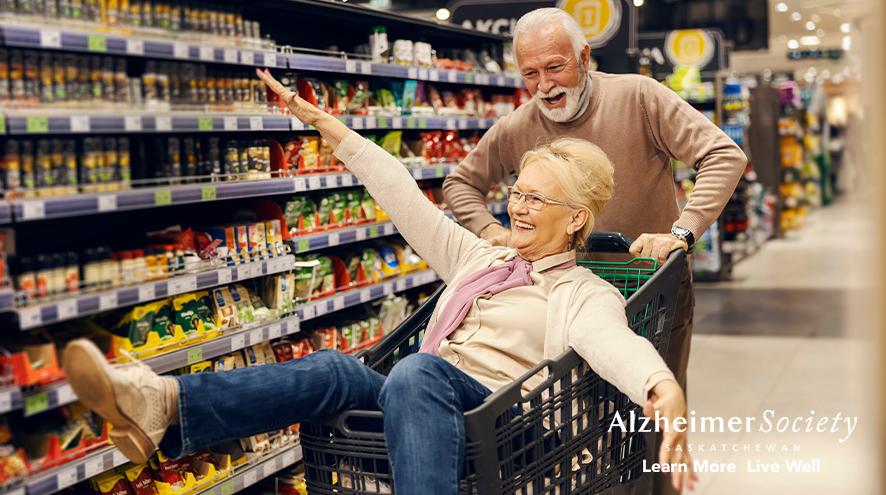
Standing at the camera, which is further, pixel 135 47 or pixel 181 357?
pixel 181 357

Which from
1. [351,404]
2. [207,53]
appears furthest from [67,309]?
[207,53]

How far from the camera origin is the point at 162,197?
275 cm

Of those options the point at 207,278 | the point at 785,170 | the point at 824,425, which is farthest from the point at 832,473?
the point at 785,170

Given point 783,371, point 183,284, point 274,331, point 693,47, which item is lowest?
point 783,371

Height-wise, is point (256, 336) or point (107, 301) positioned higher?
point (107, 301)

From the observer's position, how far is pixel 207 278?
3070 mm

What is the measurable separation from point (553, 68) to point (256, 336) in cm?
143

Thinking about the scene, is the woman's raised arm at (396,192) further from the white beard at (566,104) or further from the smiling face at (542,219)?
the white beard at (566,104)

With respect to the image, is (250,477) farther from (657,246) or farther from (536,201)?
(657,246)

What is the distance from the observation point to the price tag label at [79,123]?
247cm

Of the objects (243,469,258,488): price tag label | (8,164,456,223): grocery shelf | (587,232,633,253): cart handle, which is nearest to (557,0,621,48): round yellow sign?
(8,164,456,223): grocery shelf

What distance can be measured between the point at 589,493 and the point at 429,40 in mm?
3669

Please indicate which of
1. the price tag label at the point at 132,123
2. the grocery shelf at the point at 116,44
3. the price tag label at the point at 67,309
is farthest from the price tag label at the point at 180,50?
the price tag label at the point at 67,309

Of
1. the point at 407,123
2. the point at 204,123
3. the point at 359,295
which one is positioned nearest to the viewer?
the point at 204,123
